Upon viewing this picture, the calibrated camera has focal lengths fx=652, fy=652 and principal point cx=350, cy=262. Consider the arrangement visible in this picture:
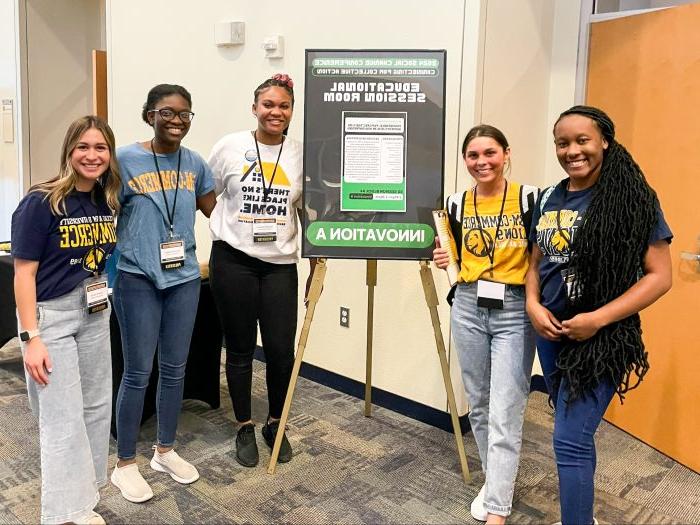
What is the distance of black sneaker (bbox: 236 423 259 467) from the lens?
275 centimetres

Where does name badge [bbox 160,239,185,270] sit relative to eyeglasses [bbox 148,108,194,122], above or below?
below

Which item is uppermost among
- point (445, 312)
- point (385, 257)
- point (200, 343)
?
point (385, 257)

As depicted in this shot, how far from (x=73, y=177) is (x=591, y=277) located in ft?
5.25

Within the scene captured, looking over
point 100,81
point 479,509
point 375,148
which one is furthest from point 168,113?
point 100,81

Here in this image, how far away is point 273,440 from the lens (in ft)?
9.48

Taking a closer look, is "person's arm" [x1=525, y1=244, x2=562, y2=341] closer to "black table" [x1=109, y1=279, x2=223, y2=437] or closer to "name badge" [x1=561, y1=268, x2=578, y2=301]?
"name badge" [x1=561, y1=268, x2=578, y2=301]

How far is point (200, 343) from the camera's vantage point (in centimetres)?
322

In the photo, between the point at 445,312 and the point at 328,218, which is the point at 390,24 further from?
the point at 445,312

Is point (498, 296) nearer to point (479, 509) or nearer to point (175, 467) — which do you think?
point (479, 509)

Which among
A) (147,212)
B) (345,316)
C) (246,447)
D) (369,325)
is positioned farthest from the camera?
(345,316)

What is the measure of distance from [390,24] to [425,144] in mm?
939

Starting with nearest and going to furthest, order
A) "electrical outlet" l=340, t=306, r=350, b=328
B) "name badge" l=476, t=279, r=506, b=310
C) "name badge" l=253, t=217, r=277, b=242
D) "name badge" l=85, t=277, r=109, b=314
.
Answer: "name badge" l=85, t=277, r=109, b=314, "name badge" l=476, t=279, r=506, b=310, "name badge" l=253, t=217, r=277, b=242, "electrical outlet" l=340, t=306, r=350, b=328

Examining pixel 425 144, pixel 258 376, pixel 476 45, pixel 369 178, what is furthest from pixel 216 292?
pixel 476 45

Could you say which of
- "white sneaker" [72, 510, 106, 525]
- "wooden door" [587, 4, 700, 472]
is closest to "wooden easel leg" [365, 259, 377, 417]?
"wooden door" [587, 4, 700, 472]
